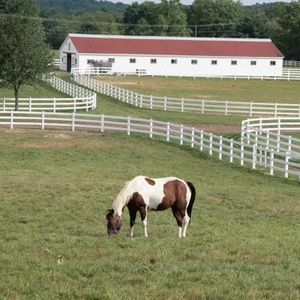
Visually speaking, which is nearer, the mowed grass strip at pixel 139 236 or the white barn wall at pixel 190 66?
the mowed grass strip at pixel 139 236

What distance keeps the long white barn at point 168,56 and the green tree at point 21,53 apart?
139ft

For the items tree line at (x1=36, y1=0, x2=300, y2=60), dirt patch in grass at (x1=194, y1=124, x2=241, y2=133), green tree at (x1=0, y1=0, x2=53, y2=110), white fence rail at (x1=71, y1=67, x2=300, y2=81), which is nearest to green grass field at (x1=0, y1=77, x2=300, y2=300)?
dirt patch in grass at (x1=194, y1=124, x2=241, y2=133)

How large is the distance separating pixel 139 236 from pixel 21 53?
105 feet

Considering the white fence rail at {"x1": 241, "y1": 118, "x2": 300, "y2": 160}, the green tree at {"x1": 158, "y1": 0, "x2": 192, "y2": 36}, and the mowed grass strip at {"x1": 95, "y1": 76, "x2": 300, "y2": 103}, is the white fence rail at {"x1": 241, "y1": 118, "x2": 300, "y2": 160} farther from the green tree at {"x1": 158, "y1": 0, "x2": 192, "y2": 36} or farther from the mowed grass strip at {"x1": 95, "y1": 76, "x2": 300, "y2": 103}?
the green tree at {"x1": 158, "y1": 0, "x2": 192, "y2": 36}

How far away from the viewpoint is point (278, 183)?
2641 cm

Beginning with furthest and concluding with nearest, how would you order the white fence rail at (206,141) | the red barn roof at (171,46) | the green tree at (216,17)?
1. the green tree at (216,17)
2. the red barn roof at (171,46)
3. the white fence rail at (206,141)

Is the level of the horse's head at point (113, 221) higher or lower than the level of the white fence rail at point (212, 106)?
higher

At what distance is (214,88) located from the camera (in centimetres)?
7538

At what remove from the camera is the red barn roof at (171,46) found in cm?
9212

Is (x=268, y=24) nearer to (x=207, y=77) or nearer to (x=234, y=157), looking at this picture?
(x=207, y=77)

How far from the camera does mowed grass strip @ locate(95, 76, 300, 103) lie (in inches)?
2623

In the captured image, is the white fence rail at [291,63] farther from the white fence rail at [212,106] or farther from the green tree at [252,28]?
the white fence rail at [212,106]

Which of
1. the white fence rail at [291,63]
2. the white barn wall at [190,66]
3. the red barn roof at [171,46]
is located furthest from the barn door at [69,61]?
the white fence rail at [291,63]

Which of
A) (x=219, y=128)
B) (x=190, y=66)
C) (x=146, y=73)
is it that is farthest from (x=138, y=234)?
(x=190, y=66)
